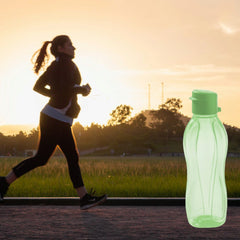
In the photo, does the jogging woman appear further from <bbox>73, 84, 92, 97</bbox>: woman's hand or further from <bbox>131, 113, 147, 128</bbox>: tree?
<bbox>131, 113, 147, 128</bbox>: tree

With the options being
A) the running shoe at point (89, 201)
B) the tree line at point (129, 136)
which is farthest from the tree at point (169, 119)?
the running shoe at point (89, 201)

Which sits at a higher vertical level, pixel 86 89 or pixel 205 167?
pixel 86 89

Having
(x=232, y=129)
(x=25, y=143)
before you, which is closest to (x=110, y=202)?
(x=25, y=143)

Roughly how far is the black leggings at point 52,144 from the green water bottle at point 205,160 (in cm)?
168

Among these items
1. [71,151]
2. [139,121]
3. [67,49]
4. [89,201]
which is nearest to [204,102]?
[71,151]

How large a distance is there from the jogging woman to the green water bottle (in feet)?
5.09

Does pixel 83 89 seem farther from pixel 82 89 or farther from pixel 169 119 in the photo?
pixel 169 119

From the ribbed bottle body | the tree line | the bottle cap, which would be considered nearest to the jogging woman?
the ribbed bottle body

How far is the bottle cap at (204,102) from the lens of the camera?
4840 millimetres

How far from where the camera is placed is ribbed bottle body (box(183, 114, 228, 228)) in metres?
5.00

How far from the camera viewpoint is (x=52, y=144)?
617 cm

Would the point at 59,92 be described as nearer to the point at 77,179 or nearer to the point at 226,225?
the point at 77,179

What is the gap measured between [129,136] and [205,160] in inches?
3905

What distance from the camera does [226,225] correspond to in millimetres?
5652
